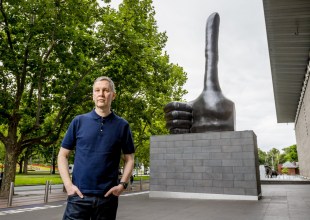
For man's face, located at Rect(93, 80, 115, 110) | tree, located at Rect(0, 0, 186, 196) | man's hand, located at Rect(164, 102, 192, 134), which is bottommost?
man's face, located at Rect(93, 80, 115, 110)

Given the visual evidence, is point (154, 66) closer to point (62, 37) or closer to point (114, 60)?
point (114, 60)

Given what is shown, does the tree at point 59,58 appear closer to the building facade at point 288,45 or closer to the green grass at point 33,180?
the building facade at point 288,45

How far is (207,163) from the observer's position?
13781 millimetres

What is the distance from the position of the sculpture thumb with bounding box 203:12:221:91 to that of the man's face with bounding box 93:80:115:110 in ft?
42.2

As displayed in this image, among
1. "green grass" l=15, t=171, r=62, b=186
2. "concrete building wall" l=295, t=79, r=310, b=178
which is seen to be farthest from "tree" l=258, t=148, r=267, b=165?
"green grass" l=15, t=171, r=62, b=186

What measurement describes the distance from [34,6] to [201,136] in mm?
10176

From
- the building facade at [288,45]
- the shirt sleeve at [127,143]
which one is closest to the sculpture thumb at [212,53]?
the building facade at [288,45]

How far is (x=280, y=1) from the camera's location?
17000mm

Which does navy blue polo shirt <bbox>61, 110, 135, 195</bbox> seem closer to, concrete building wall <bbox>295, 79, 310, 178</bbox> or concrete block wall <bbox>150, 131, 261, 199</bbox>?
concrete block wall <bbox>150, 131, 261, 199</bbox>

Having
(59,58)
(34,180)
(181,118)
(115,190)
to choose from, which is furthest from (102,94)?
(34,180)

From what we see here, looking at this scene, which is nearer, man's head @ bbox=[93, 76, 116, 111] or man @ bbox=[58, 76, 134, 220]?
man @ bbox=[58, 76, 134, 220]

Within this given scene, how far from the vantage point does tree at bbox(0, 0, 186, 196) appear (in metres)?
14.3

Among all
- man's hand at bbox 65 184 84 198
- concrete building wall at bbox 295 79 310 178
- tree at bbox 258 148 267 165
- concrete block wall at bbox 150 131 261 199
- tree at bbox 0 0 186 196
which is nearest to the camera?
man's hand at bbox 65 184 84 198

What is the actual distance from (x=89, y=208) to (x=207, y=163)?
11861 millimetres
